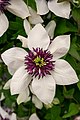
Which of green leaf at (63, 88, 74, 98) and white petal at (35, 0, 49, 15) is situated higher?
white petal at (35, 0, 49, 15)

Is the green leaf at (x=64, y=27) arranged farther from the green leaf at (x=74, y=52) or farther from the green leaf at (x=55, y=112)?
the green leaf at (x=55, y=112)

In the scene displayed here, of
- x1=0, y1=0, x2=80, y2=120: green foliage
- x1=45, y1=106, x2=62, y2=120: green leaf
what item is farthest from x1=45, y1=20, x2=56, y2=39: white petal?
x1=45, y1=106, x2=62, y2=120: green leaf

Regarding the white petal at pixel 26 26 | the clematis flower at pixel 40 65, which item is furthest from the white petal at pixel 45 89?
the white petal at pixel 26 26

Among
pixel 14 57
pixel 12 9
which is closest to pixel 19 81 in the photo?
pixel 14 57

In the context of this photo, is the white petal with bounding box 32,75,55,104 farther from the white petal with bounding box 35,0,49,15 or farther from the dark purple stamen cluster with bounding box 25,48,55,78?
the white petal with bounding box 35,0,49,15

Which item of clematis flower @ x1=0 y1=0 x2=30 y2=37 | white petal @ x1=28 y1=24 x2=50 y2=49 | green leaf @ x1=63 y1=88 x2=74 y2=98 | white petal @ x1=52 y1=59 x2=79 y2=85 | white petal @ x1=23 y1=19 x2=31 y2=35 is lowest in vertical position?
green leaf @ x1=63 y1=88 x2=74 y2=98

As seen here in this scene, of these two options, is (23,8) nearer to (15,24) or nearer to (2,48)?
(15,24)
